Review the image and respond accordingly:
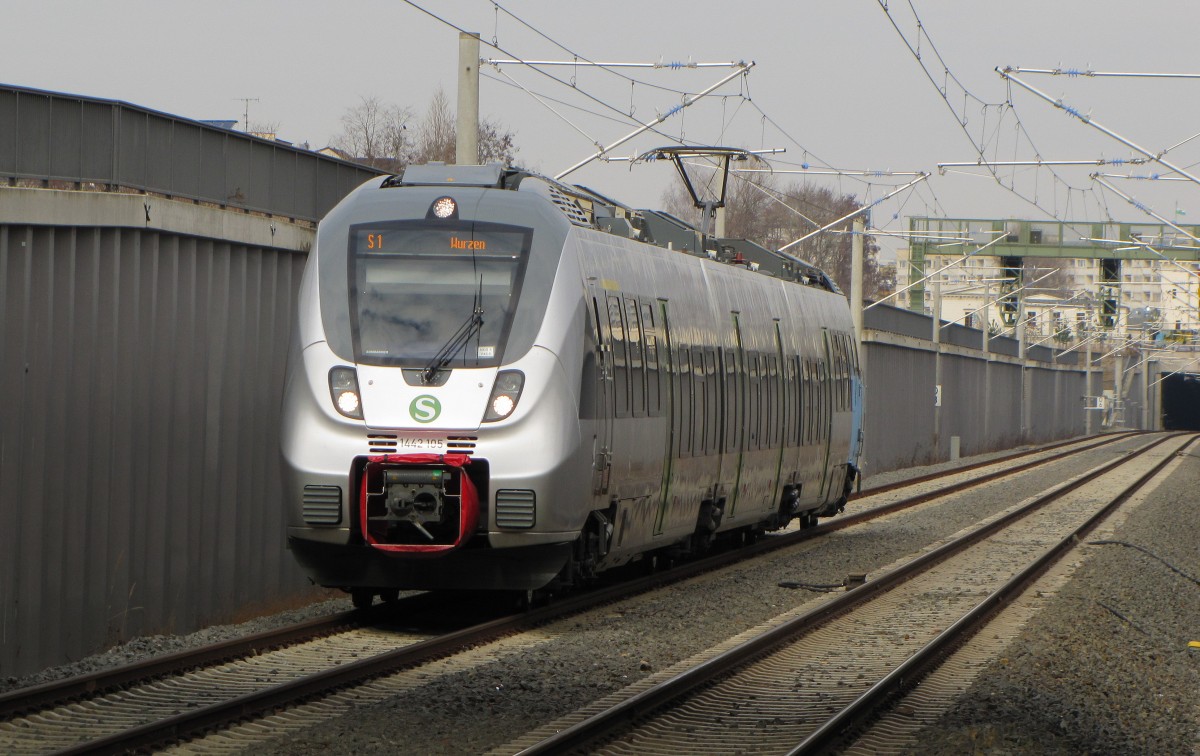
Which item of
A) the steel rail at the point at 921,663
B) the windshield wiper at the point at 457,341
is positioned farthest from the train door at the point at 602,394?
the steel rail at the point at 921,663

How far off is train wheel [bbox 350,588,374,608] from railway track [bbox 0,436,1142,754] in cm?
18

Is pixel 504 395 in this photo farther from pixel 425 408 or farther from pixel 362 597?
pixel 362 597

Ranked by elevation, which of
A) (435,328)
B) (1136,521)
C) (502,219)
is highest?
(502,219)

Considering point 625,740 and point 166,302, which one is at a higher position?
point 166,302

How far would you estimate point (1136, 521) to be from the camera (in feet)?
91.1

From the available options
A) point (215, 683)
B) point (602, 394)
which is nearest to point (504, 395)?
point (602, 394)

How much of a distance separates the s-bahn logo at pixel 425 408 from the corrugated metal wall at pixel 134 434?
104 inches

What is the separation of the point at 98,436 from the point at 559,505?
360 centimetres

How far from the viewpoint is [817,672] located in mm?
11164

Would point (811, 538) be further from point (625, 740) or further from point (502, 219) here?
A: point (625, 740)

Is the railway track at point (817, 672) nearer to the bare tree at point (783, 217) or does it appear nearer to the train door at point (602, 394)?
the train door at point (602, 394)

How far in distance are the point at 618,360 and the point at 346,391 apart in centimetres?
257

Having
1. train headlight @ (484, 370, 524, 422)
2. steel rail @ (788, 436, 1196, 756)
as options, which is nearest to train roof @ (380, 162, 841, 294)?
train headlight @ (484, 370, 524, 422)

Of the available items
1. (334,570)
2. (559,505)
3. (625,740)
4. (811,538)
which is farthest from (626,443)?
(811,538)
